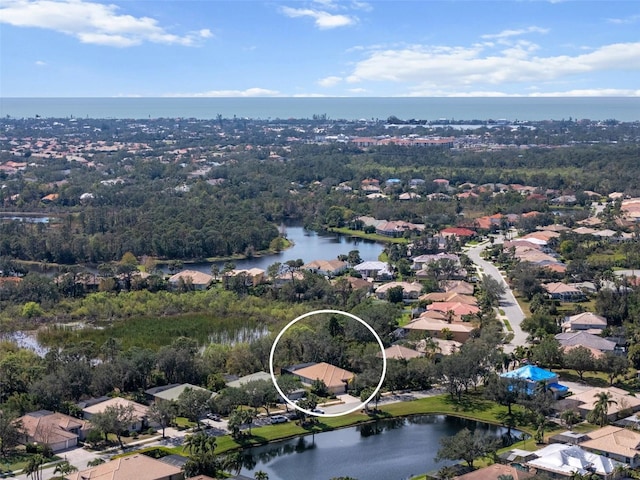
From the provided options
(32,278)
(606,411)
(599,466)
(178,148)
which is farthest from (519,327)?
(178,148)

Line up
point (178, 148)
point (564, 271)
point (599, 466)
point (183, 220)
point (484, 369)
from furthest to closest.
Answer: point (178, 148) → point (183, 220) → point (564, 271) → point (484, 369) → point (599, 466)

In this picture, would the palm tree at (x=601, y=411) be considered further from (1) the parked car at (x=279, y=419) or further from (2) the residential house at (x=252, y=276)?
(2) the residential house at (x=252, y=276)

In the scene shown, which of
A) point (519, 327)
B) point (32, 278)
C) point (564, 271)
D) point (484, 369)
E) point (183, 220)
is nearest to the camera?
point (484, 369)

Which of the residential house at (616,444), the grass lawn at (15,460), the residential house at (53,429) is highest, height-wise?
the residential house at (616,444)

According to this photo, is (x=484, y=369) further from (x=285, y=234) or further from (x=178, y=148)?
(x=178, y=148)

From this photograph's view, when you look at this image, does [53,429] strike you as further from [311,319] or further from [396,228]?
[396,228]

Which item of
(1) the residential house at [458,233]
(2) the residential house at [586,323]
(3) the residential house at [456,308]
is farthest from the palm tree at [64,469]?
(1) the residential house at [458,233]

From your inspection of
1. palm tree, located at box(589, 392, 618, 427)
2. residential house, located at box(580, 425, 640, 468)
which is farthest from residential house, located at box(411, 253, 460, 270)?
residential house, located at box(580, 425, 640, 468)

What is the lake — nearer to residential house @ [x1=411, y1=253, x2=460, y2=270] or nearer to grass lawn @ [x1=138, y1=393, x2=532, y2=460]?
residential house @ [x1=411, y1=253, x2=460, y2=270]
